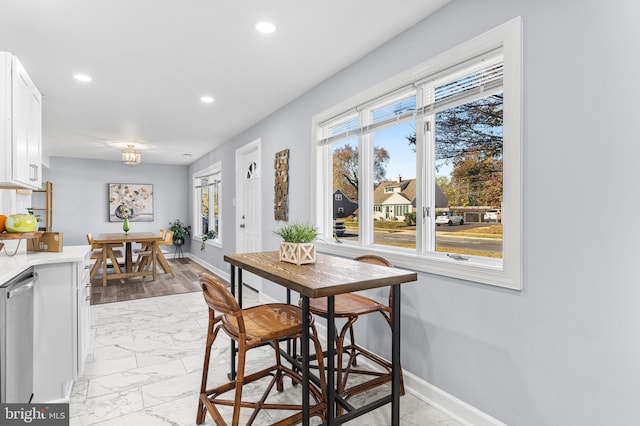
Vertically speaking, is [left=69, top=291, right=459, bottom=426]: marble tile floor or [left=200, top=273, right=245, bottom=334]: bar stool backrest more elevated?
[left=200, top=273, right=245, bottom=334]: bar stool backrest

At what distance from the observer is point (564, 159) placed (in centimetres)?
151

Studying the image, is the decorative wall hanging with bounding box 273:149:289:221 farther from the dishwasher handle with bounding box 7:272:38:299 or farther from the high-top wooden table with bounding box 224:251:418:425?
the dishwasher handle with bounding box 7:272:38:299

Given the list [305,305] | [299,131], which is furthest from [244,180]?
[305,305]

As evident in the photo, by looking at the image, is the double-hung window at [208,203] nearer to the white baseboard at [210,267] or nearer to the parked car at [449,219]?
the white baseboard at [210,267]

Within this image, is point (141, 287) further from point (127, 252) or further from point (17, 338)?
point (17, 338)

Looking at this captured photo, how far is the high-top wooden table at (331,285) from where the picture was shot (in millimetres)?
1499

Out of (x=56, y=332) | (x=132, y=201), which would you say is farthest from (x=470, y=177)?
(x=132, y=201)

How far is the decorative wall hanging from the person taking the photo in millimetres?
3922

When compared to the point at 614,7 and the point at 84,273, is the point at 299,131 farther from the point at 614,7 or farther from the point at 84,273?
the point at 614,7

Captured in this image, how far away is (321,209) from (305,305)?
1.94 m

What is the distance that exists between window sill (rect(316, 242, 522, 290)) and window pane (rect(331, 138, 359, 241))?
454 millimetres

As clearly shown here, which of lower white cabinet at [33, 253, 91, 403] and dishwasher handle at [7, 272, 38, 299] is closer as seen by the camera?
dishwasher handle at [7, 272, 38, 299]

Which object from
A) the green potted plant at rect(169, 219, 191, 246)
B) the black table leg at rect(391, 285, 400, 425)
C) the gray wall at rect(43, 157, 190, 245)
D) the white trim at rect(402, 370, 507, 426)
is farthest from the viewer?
the green potted plant at rect(169, 219, 191, 246)

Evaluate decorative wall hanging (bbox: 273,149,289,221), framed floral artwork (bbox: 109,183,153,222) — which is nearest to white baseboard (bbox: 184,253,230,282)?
framed floral artwork (bbox: 109,183,153,222)
